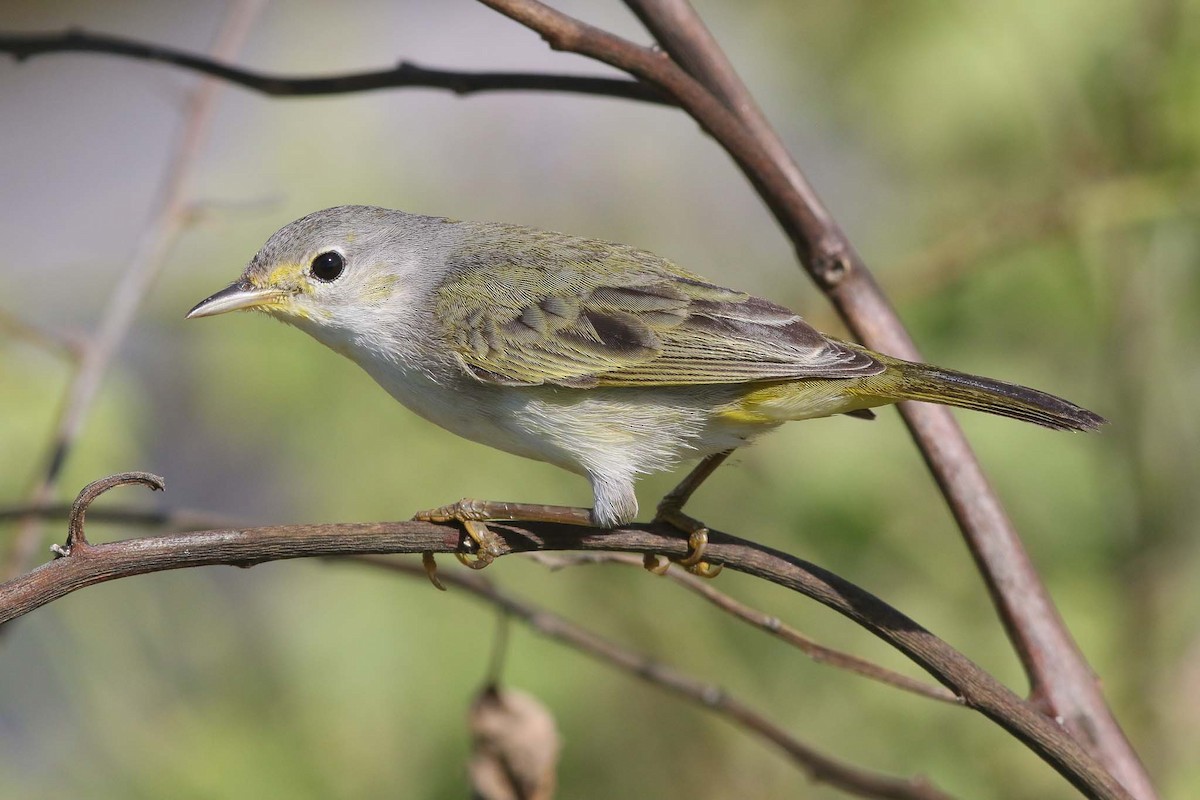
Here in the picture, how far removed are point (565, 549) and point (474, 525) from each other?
20 cm

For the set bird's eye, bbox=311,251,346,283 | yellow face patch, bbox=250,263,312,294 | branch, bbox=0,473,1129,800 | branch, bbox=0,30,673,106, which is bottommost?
branch, bbox=0,473,1129,800

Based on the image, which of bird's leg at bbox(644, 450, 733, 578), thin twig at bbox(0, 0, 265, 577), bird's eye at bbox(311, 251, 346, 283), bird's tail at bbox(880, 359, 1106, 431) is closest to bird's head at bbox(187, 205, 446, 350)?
bird's eye at bbox(311, 251, 346, 283)

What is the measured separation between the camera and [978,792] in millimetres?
3963

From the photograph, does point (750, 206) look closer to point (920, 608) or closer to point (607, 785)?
point (920, 608)

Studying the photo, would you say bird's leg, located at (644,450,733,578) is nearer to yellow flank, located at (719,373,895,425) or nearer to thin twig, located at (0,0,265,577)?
yellow flank, located at (719,373,895,425)

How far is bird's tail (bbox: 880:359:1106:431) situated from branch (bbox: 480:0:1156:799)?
15cm

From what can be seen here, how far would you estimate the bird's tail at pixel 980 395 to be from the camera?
241cm

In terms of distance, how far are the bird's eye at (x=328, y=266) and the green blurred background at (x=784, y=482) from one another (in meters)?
0.79

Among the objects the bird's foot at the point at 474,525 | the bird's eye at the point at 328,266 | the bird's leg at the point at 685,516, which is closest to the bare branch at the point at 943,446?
the bird's leg at the point at 685,516

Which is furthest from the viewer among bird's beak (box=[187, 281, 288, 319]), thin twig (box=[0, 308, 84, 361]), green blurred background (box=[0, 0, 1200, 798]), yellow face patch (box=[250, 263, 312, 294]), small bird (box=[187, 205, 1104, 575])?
green blurred background (box=[0, 0, 1200, 798])

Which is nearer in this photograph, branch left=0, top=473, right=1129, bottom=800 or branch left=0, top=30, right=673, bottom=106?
branch left=0, top=473, right=1129, bottom=800

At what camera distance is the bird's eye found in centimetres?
308

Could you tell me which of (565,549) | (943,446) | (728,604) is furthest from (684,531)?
(943,446)

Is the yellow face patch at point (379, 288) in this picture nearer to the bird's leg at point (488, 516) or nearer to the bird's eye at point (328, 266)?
the bird's eye at point (328, 266)
